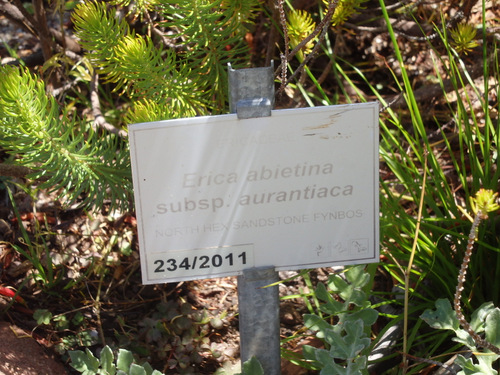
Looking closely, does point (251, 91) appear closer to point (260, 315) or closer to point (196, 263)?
point (196, 263)

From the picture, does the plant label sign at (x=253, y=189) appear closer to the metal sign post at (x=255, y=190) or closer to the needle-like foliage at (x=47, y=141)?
the metal sign post at (x=255, y=190)

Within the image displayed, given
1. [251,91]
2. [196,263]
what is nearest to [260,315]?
[196,263]

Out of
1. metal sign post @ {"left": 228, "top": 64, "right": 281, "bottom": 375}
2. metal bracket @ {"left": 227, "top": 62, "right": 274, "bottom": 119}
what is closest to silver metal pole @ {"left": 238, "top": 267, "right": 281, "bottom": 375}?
metal sign post @ {"left": 228, "top": 64, "right": 281, "bottom": 375}

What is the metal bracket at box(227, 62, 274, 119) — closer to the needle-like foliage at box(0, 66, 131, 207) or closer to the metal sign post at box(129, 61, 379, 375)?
the metal sign post at box(129, 61, 379, 375)

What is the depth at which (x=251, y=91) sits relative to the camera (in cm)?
111

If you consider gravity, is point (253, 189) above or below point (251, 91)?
below

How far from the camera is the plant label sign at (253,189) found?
1.10 metres

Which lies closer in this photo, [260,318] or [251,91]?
[251,91]

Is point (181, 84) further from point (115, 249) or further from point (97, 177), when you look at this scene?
point (115, 249)

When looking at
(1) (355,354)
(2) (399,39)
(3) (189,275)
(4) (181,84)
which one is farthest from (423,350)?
(2) (399,39)

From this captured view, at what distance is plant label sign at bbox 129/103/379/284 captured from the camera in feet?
3.60

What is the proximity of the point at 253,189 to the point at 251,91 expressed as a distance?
18cm

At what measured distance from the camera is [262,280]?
120 cm

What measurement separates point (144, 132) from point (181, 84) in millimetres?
330
